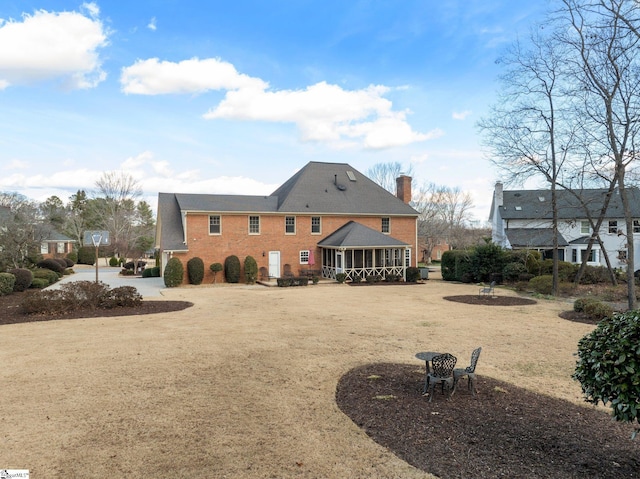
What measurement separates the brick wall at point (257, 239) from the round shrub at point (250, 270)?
0.83 m

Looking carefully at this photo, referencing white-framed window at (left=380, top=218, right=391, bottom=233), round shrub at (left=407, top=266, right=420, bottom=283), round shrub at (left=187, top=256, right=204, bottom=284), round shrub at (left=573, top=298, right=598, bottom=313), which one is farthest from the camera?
white-framed window at (left=380, top=218, right=391, bottom=233)

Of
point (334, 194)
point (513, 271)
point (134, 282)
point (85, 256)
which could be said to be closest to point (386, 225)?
point (334, 194)

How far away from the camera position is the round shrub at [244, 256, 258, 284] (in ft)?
90.6

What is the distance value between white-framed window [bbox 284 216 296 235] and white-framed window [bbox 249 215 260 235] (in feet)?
6.98

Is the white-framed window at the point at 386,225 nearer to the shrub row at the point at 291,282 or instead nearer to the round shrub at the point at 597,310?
the shrub row at the point at 291,282

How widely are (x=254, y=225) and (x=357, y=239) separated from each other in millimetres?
7748

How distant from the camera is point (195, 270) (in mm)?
26391

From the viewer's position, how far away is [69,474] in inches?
164

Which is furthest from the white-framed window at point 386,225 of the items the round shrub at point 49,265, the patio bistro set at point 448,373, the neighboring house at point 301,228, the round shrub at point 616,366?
the round shrub at point 616,366

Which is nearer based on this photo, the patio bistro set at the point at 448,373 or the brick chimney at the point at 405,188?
the patio bistro set at the point at 448,373

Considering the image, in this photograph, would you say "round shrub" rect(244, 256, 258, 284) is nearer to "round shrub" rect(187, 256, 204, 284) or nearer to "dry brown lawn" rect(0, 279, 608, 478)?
"round shrub" rect(187, 256, 204, 284)

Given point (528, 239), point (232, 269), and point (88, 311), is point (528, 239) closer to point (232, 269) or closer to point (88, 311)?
point (232, 269)

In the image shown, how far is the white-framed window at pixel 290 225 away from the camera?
30.2 metres

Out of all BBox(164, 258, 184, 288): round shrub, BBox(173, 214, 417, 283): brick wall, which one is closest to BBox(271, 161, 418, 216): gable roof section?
BBox(173, 214, 417, 283): brick wall
